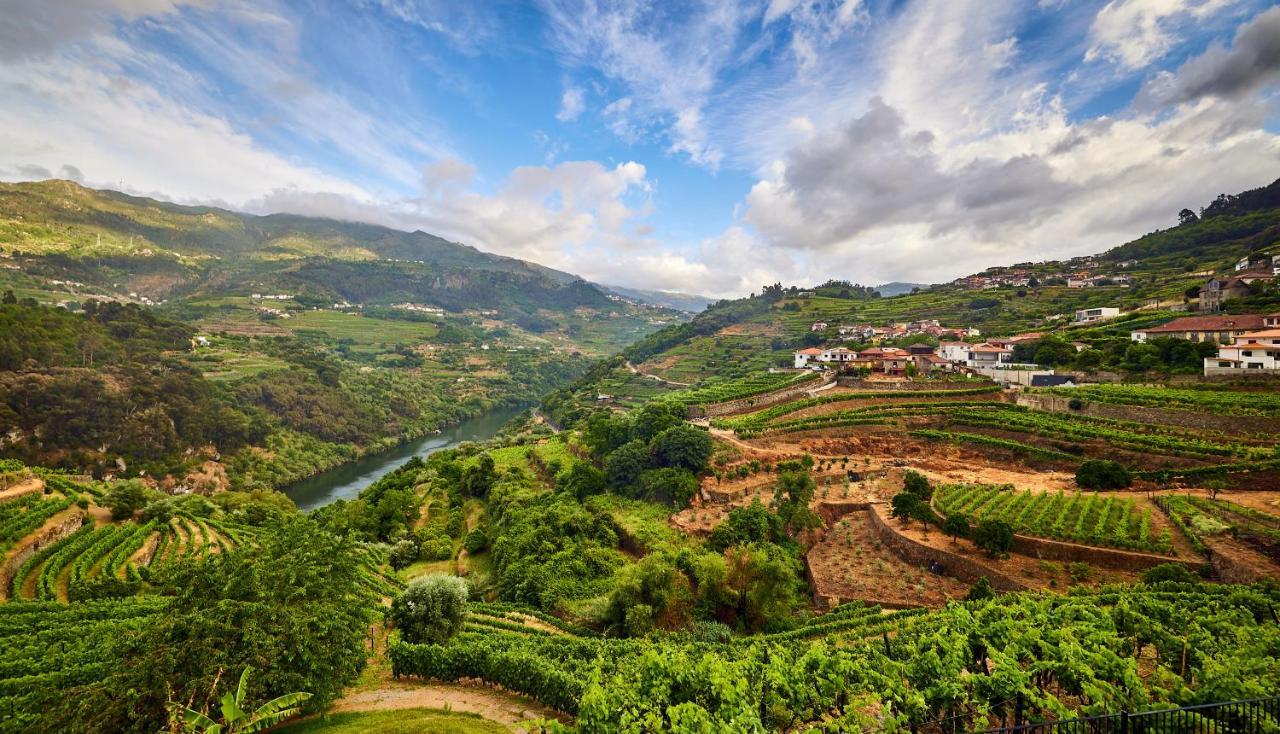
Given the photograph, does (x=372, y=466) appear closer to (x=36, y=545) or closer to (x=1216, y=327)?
(x=36, y=545)

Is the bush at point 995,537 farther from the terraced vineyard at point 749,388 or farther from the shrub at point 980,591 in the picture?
the terraced vineyard at point 749,388

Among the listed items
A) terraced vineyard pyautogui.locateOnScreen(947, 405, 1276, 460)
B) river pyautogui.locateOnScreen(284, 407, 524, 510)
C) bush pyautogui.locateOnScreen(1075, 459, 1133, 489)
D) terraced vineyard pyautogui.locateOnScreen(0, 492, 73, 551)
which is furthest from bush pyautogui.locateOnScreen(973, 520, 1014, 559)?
river pyautogui.locateOnScreen(284, 407, 524, 510)

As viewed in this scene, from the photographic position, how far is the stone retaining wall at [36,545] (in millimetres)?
22359

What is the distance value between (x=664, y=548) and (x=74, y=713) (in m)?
19.9

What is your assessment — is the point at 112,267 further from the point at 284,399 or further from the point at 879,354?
the point at 879,354

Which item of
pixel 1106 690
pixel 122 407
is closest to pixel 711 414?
pixel 1106 690

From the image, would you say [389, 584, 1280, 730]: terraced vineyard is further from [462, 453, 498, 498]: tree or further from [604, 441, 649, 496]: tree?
[462, 453, 498, 498]: tree

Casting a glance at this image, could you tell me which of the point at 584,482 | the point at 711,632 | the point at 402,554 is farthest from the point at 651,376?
the point at 711,632

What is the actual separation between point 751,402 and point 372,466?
55.8m

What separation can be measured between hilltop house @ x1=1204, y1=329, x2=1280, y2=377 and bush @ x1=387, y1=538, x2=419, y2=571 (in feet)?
172

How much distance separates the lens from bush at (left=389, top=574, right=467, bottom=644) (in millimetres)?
18516

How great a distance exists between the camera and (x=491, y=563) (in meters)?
32.0

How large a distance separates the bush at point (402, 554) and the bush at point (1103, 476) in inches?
1518

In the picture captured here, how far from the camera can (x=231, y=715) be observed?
30.2 ft
